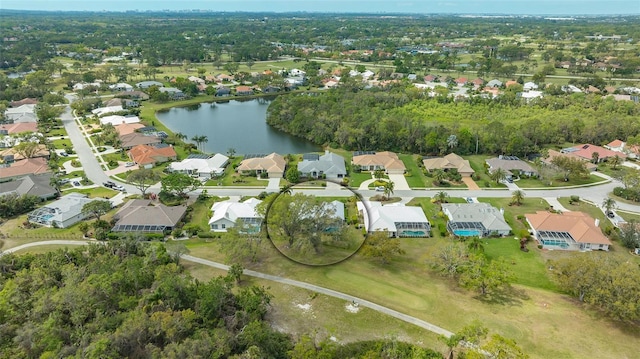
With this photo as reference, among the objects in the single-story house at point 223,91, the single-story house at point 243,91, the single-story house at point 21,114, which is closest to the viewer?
the single-story house at point 21,114

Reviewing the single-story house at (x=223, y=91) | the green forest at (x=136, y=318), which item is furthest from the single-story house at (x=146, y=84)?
the green forest at (x=136, y=318)

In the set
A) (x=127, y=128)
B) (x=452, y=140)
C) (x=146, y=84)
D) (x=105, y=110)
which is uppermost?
(x=146, y=84)

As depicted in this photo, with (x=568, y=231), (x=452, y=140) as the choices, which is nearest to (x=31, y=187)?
(x=452, y=140)

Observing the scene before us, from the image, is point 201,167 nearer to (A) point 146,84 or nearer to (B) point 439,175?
(B) point 439,175

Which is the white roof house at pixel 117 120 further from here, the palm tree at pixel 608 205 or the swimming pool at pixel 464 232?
the palm tree at pixel 608 205

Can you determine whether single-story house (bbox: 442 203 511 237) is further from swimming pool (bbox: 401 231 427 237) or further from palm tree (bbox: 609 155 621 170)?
palm tree (bbox: 609 155 621 170)
